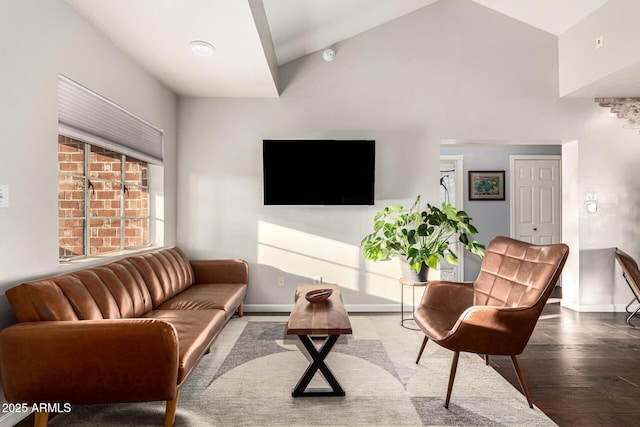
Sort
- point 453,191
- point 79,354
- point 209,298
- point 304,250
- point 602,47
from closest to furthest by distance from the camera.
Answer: point 79,354 < point 209,298 < point 602,47 < point 304,250 < point 453,191

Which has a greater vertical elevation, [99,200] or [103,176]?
[103,176]

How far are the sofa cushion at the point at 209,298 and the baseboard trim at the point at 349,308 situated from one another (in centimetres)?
52

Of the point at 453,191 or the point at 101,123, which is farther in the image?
the point at 453,191

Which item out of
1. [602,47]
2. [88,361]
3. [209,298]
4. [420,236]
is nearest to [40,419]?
[88,361]

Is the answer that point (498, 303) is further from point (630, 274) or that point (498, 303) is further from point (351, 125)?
point (351, 125)

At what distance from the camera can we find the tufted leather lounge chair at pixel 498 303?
6.87 ft

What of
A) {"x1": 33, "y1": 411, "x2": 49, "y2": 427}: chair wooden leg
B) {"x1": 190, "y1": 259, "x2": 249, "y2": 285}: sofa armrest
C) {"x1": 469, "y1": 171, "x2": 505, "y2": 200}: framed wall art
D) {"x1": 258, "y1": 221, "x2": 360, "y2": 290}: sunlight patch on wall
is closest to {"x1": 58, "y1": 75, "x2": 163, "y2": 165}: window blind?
{"x1": 190, "y1": 259, "x2": 249, "y2": 285}: sofa armrest

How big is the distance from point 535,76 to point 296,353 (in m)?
4.01

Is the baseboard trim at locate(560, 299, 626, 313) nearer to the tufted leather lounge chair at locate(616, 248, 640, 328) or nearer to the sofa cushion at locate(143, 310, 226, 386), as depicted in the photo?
the tufted leather lounge chair at locate(616, 248, 640, 328)

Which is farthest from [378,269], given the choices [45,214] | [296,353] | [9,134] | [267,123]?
[9,134]

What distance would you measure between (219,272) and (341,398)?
2.08m

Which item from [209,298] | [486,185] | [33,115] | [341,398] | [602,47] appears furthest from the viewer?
[486,185]

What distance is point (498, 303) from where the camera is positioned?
2521 mm

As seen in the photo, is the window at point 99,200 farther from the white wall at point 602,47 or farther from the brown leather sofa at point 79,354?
the white wall at point 602,47
